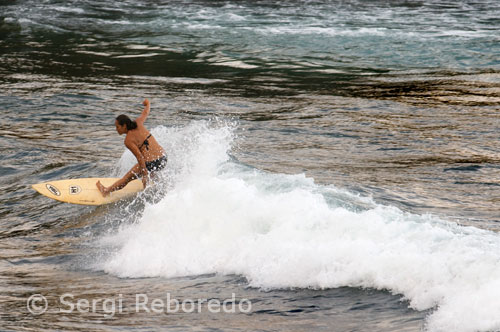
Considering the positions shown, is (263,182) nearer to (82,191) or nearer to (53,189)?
(82,191)

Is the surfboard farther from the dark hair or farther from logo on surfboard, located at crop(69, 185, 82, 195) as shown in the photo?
the dark hair

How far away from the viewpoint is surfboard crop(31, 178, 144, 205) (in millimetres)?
11086

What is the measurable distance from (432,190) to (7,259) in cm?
582

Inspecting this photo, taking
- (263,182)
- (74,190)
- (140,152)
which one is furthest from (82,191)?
(263,182)

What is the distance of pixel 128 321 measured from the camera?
698cm

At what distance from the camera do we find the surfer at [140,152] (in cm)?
1085

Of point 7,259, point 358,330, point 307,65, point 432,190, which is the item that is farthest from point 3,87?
point 358,330

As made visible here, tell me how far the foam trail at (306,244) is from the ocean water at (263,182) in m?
0.02

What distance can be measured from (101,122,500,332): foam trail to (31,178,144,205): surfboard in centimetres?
102

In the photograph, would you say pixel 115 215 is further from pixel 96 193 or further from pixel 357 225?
pixel 357 225

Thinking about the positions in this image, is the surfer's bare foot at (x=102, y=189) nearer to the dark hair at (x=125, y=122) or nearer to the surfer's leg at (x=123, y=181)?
the surfer's leg at (x=123, y=181)

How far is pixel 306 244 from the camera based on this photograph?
8.22 metres

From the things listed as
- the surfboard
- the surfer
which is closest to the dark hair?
the surfer

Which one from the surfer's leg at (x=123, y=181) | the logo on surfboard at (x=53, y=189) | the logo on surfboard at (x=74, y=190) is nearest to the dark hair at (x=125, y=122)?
the surfer's leg at (x=123, y=181)
